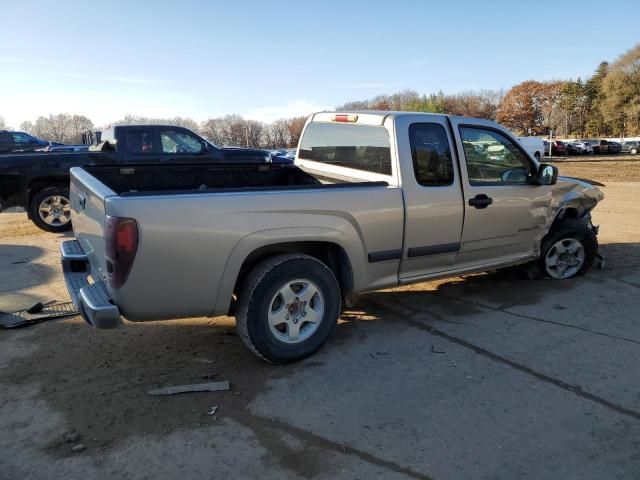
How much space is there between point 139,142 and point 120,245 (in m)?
6.96

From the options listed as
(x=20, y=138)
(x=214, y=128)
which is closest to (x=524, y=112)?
(x=214, y=128)

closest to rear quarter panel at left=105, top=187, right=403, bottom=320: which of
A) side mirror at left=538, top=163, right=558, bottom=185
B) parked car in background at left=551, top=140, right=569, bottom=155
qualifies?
side mirror at left=538, top=163, right=558, bottom=185

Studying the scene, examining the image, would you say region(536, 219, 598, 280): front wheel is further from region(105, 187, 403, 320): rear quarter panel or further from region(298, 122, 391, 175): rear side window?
region(105, 187, 403, 320): rear quarter panel

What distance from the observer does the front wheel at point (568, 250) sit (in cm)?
576

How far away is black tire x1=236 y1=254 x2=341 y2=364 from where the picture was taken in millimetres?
3607

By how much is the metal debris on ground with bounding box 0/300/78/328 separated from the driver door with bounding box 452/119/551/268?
3786mm

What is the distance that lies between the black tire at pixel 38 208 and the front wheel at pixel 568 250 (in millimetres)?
7388

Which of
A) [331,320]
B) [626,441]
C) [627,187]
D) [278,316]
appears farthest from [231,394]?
[627,187]

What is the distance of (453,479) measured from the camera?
102 inches

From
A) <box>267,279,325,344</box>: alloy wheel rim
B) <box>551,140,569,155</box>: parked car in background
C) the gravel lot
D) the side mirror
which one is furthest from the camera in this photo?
<box>551,140,569,155</box>: parked car in background

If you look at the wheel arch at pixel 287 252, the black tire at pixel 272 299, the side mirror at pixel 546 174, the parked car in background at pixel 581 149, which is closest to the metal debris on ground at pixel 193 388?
the black tire at pixel 272 299

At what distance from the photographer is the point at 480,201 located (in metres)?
4.74

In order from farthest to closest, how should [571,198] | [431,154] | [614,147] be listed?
[614,147] < [571,198] < [431,154]

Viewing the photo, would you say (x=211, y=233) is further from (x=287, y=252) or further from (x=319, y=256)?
(x=319, y=256)
